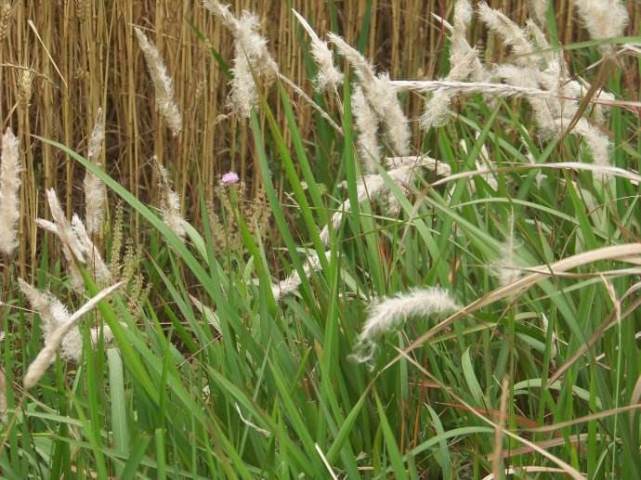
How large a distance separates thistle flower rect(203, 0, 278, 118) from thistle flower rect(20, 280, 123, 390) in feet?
1.05

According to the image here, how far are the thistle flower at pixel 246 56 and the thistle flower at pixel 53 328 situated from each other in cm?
32

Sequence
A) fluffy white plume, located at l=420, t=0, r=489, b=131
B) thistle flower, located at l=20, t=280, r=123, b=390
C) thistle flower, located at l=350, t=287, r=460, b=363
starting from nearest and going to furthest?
thistle flower, located at l=20, t=280, r=123, b=390
thistle flower, located at l=350, t=287, r=460, b=363
fluffy white plume, located at l=420, t=0, r=489, b=131

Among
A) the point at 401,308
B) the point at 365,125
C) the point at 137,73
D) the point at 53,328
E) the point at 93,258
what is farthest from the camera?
the point at 137,73

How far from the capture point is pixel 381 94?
1229 millimetres

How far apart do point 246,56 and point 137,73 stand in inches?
44.4

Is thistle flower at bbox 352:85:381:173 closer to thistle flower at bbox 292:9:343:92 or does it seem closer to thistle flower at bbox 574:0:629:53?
thistle flower at bbox 292:9:343:92

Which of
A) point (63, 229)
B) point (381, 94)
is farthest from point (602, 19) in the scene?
point (63, 229)

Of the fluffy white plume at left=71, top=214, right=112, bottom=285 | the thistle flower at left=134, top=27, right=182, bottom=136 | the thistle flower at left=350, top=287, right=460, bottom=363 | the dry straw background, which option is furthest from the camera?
the dry straw background

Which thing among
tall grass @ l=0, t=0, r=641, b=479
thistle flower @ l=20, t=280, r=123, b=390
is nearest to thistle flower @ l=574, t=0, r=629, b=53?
tall grass @ l=0, t=0, r=641, b=479

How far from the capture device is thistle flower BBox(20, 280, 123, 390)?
728mm

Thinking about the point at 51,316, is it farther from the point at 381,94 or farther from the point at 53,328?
the point at 381,94

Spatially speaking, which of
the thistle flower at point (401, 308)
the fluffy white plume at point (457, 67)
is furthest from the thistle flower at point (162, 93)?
the thistle flower at point (401, 308)

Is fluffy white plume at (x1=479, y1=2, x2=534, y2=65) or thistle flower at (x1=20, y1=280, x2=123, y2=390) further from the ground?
fluffy white plume at (x1=479, y1=2, x2=534, y2=65)

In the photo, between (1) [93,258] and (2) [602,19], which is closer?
(2) [602,19]
